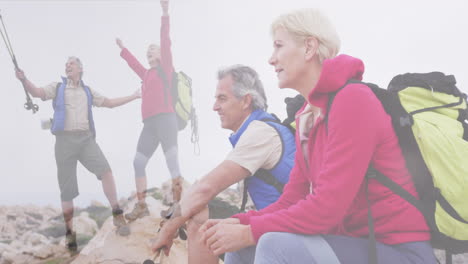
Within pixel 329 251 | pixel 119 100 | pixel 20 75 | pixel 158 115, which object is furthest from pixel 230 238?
pixel 20 75

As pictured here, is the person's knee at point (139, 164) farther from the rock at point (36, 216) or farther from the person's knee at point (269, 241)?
the rock at point (36, 216)

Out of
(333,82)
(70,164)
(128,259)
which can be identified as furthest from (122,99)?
(333,82)

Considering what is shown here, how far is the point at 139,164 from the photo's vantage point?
446 centimetres

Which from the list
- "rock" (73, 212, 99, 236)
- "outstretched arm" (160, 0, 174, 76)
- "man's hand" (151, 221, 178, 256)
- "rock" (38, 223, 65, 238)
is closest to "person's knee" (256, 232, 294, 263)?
"man's hand" (151, 221, 178, 256)

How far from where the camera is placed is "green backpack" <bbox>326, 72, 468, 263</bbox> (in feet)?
3.30

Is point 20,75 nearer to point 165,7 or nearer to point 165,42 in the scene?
point 165,42

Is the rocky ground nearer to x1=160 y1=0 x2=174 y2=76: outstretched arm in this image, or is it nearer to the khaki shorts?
the khaki shorts

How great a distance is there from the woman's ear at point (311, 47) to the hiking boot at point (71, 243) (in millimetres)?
3508

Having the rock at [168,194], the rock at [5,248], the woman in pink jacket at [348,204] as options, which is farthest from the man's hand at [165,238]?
the rock at [5,248]

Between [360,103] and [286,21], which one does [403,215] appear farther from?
[286,21]

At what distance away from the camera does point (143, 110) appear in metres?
4.52

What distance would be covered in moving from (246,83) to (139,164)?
8.23 ft

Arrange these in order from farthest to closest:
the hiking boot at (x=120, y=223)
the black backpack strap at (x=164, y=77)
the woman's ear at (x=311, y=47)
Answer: the black backpack strap at (x=164, y=77) < the hiking boot at (x=120, y=223) < the woman's ear at (x=311, y=47)

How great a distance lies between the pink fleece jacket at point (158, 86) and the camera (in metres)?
4.47
